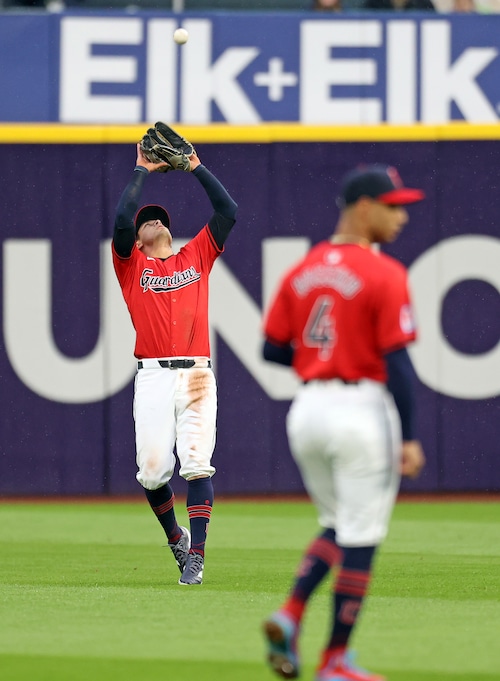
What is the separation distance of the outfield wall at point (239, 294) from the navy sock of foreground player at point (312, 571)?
8260 millimetres

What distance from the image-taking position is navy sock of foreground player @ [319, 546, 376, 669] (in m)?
5.01

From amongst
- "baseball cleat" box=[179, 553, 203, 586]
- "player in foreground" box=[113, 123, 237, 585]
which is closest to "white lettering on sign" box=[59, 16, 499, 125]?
"player in foreground" box=[113, 123, 237, 585]

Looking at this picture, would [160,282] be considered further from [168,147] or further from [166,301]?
[168,147]

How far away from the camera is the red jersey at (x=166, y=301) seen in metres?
8.28

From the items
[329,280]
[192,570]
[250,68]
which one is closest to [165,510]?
[192,570]

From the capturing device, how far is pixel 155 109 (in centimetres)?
1435

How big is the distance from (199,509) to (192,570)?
352 millimetres

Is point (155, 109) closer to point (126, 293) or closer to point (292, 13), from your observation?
point (292, 13)

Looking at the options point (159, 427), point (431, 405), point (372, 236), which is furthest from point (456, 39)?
point (372, 236)

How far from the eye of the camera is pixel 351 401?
16.7 feet

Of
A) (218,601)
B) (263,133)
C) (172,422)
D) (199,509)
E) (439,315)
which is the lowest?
(218,601)

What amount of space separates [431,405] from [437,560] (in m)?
4.52

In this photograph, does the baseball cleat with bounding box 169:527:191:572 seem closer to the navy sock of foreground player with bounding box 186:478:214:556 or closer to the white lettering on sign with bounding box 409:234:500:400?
the navy sock of foreground player with bounding box 186:478:214:556

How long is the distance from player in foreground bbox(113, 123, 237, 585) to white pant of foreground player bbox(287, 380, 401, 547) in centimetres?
296
